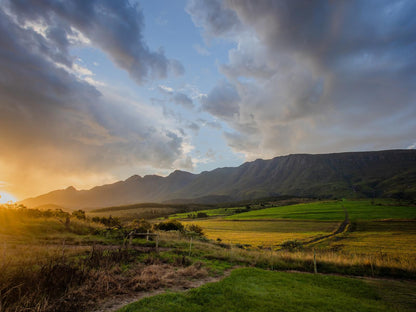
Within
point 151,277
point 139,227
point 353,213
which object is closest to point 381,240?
point 139,227

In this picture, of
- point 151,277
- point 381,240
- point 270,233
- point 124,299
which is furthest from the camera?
point 270,233

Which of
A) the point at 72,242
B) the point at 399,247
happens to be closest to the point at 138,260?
the point at 72,242

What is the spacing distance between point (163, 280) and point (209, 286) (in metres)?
3.35

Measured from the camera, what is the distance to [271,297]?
1211cm

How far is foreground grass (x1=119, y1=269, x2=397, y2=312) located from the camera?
1036cm

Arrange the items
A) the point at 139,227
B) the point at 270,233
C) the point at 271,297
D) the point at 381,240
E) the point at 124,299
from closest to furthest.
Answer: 1. the point at 124,299
2. the point at 271,297
3. the point at 139,227
4. the point at 381,240
5. the point at 270,233

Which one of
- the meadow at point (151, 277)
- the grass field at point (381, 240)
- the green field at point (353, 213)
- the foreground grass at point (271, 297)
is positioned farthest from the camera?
the green field at point (353, 213)

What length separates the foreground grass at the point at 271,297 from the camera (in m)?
10.4

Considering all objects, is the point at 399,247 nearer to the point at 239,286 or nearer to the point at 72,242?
the point at 239,286

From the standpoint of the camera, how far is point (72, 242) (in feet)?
86.7

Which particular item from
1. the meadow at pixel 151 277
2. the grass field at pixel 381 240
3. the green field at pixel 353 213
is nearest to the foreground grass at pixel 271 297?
the meadow at pixel 151 277

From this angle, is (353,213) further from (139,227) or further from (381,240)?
(139,227)

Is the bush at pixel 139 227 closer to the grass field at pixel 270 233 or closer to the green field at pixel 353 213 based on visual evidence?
the grass field at pixel 270 233

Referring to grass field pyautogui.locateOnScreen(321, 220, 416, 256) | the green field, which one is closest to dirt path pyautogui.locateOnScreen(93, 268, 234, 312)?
grass field pyautogui.locateOnScreen(321, 220, 416, 256)
